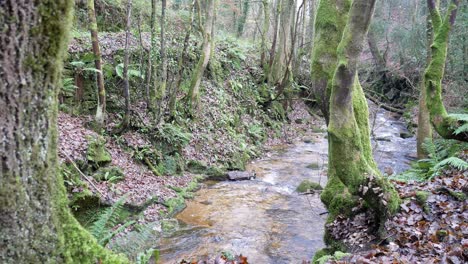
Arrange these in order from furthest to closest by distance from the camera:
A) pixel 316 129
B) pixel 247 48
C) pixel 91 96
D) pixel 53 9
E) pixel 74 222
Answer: pixel 247 48, pixel 316 129, pixel 91 96, pixel 74 222, pixel 53 9

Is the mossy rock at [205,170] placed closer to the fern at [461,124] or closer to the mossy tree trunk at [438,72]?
the mossy tree trunk at [438,72]

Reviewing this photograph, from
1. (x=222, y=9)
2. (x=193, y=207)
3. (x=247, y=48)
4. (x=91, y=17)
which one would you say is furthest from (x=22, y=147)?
(x=222, y=9)

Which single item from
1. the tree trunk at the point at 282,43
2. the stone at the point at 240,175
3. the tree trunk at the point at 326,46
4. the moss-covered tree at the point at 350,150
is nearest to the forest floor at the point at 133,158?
the stone at the point at 240,175

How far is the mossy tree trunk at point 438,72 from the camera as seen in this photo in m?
9.09

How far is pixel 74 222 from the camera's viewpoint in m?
2.34

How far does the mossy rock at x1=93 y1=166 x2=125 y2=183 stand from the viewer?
26.0 feet

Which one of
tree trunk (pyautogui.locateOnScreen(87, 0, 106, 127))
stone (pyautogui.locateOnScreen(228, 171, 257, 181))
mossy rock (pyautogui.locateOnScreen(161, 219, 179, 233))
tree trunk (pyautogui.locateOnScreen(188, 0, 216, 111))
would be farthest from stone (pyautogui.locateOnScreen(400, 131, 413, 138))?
tree trunk (pyautogui.locateOnScreen(87, 0, 106, 127))

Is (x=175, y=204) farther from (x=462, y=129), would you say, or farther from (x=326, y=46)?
(x=462, y=129)

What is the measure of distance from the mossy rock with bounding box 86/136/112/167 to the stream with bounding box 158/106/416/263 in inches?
84.1

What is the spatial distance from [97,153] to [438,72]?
895 cm

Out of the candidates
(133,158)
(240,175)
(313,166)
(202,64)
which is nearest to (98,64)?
(133,158)

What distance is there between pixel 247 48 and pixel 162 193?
625 inches

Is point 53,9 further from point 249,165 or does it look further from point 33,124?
point 249,165

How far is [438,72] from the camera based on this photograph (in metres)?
9.69
